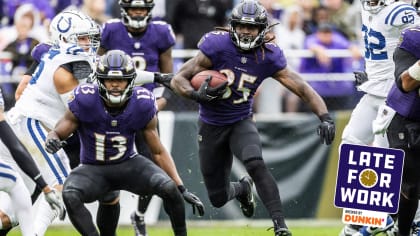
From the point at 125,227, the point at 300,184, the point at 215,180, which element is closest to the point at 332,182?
the point at 300,184

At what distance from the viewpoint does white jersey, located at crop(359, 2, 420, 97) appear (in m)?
10.6

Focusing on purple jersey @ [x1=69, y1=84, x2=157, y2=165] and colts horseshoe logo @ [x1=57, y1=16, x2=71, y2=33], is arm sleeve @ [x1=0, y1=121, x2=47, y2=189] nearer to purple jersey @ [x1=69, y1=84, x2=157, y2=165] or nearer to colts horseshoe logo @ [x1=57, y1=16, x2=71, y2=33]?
purple jersey @ [x1=69, y1=84, x2=157, y2=165]

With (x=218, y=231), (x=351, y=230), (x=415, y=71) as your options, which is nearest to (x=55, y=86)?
(x=351, y=230)

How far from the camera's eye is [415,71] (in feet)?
30.6

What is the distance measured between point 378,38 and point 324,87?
3.54 metres

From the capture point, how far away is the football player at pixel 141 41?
11555mm

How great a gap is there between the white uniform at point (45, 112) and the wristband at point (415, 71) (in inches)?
104

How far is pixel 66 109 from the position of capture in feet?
34.4

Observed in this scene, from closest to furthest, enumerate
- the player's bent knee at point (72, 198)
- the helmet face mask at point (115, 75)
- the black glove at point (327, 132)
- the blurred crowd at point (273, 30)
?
1. the player's bent knee at point (72, 198)
2. the helmet face mask at point (115, 75)
3. the black glove at point (327, 132)
4. the blurred crowd at point (273, 30)

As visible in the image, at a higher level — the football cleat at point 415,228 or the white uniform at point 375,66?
the white uniform at point 375,66

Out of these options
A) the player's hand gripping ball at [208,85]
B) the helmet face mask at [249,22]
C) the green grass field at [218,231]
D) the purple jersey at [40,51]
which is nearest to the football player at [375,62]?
the helmet face mask at [249,22]

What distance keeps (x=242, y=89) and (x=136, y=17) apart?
5.51ft

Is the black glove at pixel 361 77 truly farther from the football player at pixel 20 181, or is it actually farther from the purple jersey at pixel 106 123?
the football player at pixel 20 181

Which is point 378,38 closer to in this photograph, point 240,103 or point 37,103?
point 240,103
